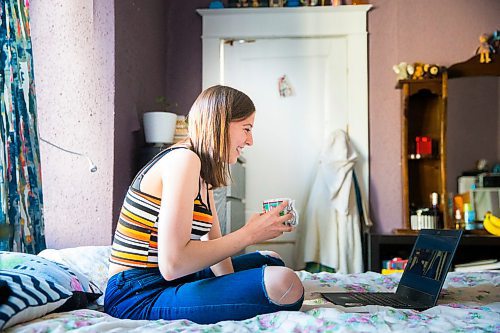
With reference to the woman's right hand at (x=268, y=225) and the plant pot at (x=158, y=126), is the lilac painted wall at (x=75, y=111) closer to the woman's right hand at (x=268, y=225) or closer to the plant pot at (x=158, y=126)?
the plant pot at (x=158, y=126)

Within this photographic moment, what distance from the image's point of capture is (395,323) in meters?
1.42

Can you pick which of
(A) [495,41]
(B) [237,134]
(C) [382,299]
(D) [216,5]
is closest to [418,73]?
(A) [495,41]

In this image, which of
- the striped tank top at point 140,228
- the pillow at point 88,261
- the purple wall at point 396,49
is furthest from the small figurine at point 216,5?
the striped tank top at point 140,228

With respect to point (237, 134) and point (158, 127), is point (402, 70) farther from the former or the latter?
point (237, 134)

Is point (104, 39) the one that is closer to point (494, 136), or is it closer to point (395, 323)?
point (395, 323)

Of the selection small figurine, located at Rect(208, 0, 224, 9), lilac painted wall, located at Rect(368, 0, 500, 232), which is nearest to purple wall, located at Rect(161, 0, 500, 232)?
lilac painted wall, located at Rect(368, 0, 500, 232)

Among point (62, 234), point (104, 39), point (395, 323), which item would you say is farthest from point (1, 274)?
point (104, 39)

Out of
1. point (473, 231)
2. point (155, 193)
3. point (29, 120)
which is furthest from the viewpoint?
point (473, 231)

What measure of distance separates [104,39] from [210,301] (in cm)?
181

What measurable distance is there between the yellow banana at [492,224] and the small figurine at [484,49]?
95 cm

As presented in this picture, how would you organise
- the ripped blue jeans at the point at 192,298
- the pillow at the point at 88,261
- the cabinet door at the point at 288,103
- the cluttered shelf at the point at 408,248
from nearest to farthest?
the ripped blue jeans at the point at 192,298 < the pillow at the point at 88,261 < the cluttered shelf at the point at 408,248 < the cabinet door at the point at 288,103

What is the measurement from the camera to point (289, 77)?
421cm

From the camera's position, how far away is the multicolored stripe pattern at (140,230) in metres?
1.69

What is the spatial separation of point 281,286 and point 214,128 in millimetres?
463
